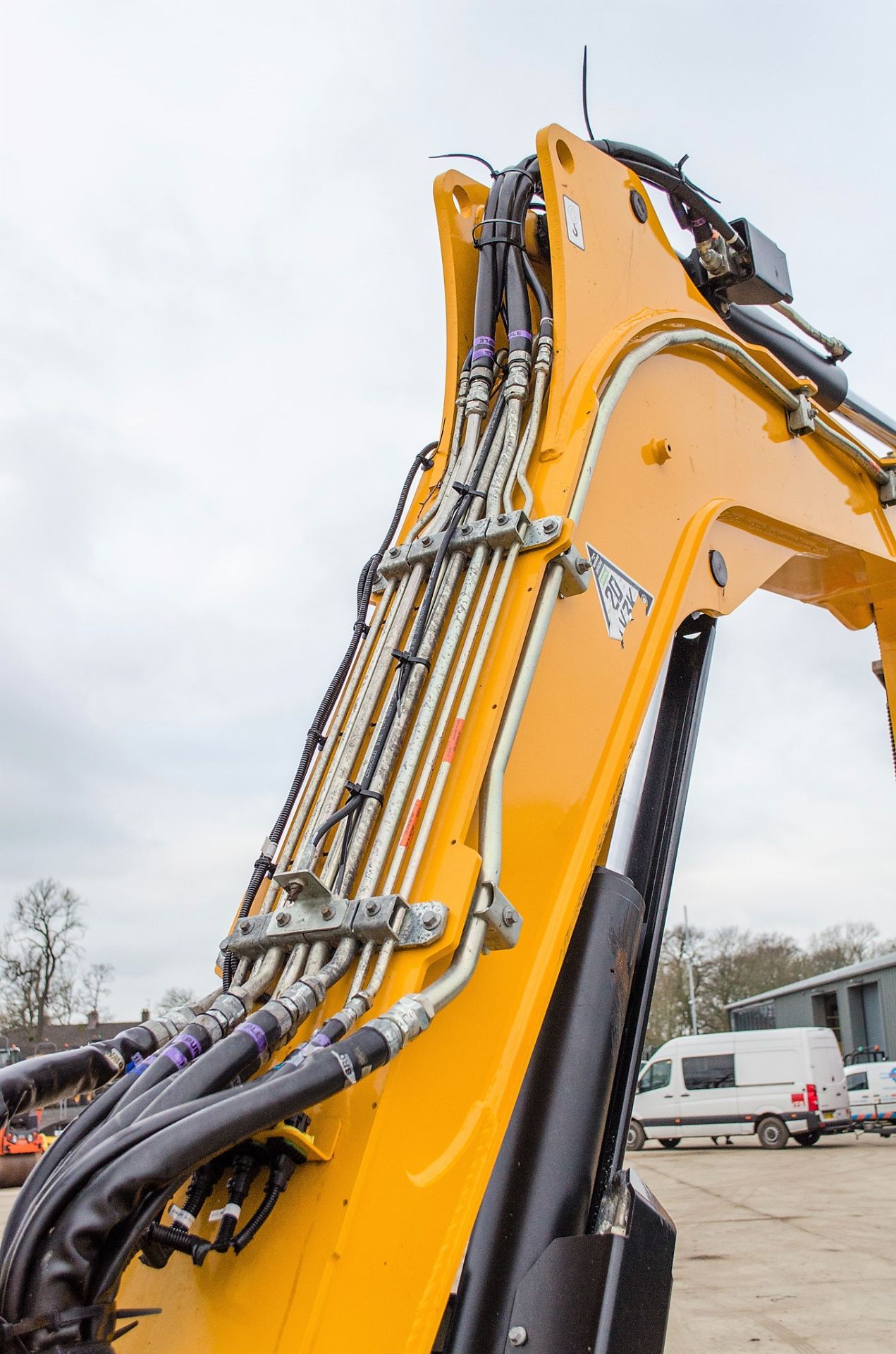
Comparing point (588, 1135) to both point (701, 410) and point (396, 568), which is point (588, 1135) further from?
point (701, 410)

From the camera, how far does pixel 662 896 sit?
2.48 m

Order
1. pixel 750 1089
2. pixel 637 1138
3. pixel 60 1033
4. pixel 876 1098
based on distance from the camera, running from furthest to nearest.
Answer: pixel 60 1033
pixel 876 1098
pixel 637 1138
pixel 750 1089

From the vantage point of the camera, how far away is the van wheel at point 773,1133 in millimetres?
16125

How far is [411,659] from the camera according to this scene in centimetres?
192

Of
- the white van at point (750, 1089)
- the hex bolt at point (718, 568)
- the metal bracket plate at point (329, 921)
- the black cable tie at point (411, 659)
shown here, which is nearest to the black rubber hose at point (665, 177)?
the hex bolt at point (718, 568)

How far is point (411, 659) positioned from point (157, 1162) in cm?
91

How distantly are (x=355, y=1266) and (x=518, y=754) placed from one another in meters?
0.86

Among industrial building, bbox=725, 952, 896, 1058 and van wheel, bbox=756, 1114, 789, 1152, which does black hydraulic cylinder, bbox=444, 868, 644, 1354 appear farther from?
industrial building, bbox=725, 952, 896, 1058

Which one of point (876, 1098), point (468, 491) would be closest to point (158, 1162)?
point (468, 491)

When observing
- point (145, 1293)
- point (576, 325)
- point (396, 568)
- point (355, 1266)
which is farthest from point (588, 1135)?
point (576, 325)

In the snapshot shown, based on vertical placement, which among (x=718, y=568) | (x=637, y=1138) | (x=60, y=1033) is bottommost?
(x=718, y=568)

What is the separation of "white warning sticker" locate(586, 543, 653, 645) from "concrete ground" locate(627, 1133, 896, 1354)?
3.51 m

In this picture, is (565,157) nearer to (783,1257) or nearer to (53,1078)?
(53,1078)

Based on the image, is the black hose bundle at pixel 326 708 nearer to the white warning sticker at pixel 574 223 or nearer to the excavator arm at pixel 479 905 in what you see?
the excavator arm at pixel 479 905
